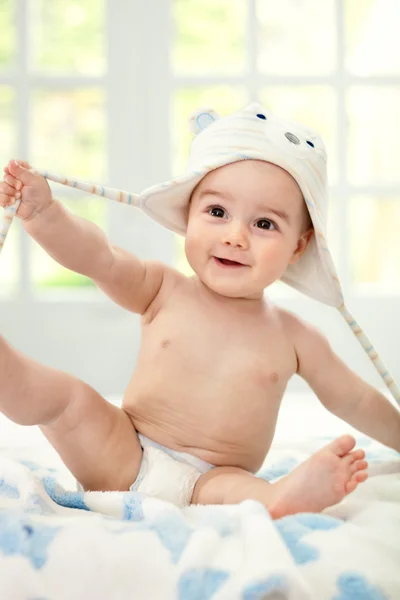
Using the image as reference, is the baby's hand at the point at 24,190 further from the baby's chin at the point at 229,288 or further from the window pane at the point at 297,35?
the window pane at the point at 297,35

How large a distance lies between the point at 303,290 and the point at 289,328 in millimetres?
121

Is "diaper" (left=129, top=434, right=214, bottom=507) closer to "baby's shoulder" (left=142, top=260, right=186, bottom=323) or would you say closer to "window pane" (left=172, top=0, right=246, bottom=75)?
"baby's shoulder" (left=142, top=260, right=186, bottom=323)

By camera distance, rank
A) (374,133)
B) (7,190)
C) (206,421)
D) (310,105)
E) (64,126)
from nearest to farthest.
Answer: (7,190) → (206,421) → (310,105) → (64,126) → (374,133)

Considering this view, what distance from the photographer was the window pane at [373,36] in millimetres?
2857

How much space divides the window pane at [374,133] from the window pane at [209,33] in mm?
411

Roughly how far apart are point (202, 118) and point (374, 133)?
2.03 metres

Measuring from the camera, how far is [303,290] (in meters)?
1.46

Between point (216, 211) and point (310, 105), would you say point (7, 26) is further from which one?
point (216, 211)

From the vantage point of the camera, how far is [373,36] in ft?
9.54

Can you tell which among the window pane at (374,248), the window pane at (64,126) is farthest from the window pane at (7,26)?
the window pane at (374,248)

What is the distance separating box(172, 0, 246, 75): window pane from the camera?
276 cm

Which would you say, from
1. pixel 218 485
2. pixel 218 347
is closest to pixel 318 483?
pixel 218 485

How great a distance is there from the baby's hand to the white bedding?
36 centimetres

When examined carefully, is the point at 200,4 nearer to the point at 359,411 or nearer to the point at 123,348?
the point at 123,348
